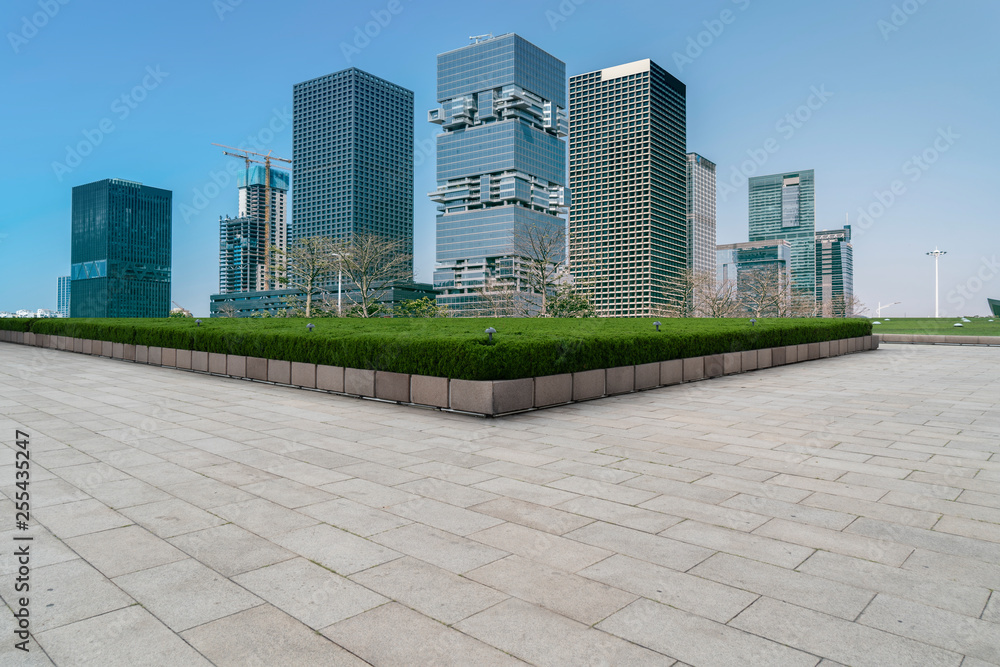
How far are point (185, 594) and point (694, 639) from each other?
107 inches

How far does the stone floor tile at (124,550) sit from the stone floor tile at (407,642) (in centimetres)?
157

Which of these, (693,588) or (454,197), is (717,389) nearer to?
(693,588)

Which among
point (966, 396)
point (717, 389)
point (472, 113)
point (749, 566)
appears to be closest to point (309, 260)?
point (717, 389)

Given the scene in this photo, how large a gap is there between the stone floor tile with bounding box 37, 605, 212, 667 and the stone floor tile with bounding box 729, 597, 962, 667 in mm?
2674

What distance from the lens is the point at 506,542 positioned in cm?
399

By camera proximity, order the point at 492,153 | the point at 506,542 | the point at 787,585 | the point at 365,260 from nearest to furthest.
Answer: the point at 787,585 → the point at 506,542 → the point at 365,260 → the point at 492,153

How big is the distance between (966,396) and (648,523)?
33.8 feet

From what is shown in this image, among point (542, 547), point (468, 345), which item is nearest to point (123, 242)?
point (468, 345)

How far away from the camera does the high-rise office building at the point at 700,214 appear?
173875 millimetres

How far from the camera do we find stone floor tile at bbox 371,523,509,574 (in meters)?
3.67

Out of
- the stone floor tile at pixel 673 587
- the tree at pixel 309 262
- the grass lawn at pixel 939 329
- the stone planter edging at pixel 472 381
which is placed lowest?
the stone floor tile at pixel 673 587

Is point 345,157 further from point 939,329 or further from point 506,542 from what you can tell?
point 506,542

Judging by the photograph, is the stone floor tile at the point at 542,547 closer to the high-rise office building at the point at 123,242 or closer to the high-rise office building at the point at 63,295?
the high-rise office building at the point at 123,242

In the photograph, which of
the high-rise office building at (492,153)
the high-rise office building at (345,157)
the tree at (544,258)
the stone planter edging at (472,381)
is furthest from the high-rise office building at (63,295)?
Answer: the stone planter edging at (472,381)
